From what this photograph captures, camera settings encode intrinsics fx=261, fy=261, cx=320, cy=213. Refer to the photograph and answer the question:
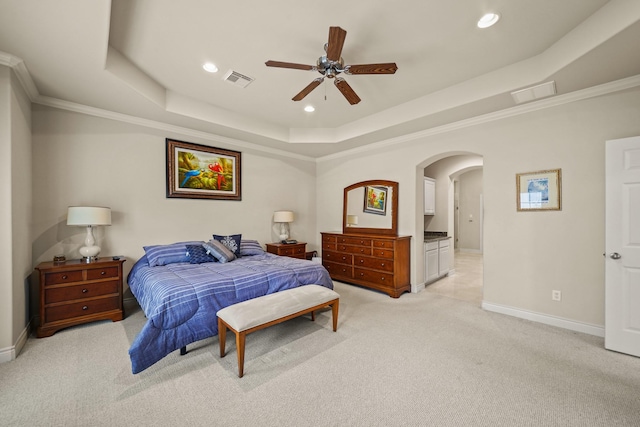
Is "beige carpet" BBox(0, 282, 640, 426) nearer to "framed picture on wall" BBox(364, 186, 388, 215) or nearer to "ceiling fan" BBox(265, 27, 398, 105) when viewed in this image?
"framed picture on wall" BBox(364, 186, 388, 215)

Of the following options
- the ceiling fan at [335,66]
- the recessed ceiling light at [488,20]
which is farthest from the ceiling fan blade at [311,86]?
the recessed ceiling light at [488,20]

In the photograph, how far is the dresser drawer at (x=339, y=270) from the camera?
4.88m

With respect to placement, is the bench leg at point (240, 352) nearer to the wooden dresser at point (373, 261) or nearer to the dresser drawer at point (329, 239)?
the wooden dresser at point (373, 261)

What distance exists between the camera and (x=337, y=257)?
5.13 m

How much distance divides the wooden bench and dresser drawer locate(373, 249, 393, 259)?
168 cm

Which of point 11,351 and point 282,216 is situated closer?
point 11,351

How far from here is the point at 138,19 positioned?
7.20 ft

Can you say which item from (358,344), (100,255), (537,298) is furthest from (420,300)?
(100,255)

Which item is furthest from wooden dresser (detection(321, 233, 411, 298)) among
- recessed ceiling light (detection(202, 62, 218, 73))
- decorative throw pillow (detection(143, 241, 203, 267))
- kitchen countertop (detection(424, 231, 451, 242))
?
recessed ceiling light (detection(202, 62, 218, 73))

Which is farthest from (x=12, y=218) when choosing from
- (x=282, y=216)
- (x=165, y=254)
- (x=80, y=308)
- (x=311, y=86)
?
(x=282, y=216)

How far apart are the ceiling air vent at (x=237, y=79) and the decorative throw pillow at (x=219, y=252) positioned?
2.22 m

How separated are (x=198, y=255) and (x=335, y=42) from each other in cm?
311

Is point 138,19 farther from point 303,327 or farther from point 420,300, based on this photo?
point 420,300

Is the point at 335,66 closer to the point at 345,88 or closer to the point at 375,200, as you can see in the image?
the point at 345,88
